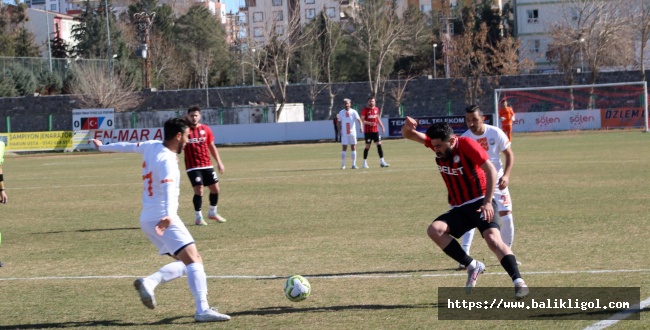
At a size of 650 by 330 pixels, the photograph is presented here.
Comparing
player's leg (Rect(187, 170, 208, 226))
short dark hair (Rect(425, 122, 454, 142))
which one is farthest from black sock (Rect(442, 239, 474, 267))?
player's leg (Rect(187, 170, 208, 226))

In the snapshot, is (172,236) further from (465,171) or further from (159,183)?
(465,171)

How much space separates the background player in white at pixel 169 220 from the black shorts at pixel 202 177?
713 centimetres

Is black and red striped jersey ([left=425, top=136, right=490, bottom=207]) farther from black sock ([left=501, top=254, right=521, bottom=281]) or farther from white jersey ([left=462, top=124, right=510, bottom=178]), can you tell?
white jersey ([left=462, top=124, right=510, bottom=178])

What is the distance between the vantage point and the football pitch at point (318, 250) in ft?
25.9

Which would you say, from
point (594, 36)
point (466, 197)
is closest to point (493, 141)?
point (466, 197)

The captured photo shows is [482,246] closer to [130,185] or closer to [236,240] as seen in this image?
[236,240]

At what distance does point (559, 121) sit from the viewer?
156ft

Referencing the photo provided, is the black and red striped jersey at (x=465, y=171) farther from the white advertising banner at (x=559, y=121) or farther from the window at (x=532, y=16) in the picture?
the window at (x=532, y=16)

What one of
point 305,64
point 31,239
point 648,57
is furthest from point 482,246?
point 648,57

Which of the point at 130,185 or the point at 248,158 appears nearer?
the point at 130,185

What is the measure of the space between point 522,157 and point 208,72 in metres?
60.2

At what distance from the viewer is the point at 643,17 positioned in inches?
2547

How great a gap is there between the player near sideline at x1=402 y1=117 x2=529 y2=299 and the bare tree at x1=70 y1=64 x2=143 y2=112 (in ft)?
189

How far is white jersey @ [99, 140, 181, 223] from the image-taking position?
293 inches
